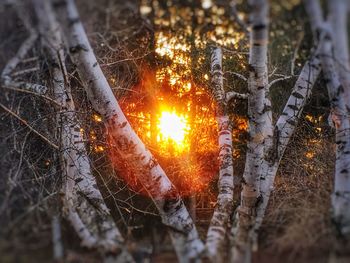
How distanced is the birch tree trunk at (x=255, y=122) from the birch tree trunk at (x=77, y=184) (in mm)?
1488

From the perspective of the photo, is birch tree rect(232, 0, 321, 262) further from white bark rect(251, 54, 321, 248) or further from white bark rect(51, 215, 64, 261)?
white bark rect(51, 215, 64, 261)

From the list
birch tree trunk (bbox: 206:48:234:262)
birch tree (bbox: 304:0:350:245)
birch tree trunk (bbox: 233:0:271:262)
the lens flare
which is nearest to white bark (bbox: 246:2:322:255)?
birch tree trunk (bbox: 233:0:271:262)

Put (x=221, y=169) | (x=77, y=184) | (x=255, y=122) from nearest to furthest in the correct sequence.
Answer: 1. (x=255, y=122)
2. (x=77, y=184)
3. (x=221, y=169)

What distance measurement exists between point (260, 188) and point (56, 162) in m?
3.34

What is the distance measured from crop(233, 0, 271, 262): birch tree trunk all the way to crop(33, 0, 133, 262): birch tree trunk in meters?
1.49

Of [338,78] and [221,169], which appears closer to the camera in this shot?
[338,78]

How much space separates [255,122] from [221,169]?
1610 millimetres

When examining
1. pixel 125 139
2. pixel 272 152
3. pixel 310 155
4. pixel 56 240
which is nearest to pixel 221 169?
pixel 272 152

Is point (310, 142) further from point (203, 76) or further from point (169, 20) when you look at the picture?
point (169, 20)

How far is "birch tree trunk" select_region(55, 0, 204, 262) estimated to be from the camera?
15.8 feet

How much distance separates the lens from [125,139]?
17.4ft

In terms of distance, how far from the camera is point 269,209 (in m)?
6.09

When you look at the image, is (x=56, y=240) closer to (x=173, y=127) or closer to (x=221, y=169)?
(x=221, y=169)

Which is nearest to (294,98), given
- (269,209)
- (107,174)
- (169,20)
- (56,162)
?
(269,209)
